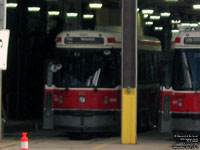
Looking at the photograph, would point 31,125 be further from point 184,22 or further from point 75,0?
point 184,22

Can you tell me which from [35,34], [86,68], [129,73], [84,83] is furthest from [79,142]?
[35,34]

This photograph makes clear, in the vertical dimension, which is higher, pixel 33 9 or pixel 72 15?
pixel 33 9

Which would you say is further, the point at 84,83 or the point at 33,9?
the point at 33,9

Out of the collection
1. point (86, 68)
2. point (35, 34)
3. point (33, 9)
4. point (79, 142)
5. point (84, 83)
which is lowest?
point (79, 142)

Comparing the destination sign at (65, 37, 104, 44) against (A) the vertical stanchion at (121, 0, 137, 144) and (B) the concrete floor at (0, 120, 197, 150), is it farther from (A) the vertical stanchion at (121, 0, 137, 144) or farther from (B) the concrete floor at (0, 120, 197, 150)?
(B) the concrete floor at (0, 120, 197, 150)

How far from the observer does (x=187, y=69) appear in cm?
2308

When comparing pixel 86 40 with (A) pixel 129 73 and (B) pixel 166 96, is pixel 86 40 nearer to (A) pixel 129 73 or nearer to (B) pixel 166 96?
(A) pixel 129 73

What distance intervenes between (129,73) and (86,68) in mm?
2865

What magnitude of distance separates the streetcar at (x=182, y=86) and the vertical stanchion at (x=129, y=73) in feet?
5.43

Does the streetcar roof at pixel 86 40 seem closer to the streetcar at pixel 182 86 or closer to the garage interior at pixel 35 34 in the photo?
the streetcar at pixel 182 86

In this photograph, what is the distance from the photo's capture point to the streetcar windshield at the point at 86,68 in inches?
968

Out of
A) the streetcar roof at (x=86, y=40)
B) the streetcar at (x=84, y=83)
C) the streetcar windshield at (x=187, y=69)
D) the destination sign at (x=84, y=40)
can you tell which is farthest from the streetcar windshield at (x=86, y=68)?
the streetcar windshield at (x=187, y=69)

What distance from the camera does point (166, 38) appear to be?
133 ft

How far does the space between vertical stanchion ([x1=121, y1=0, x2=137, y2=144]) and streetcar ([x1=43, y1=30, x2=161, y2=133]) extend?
2.44m
